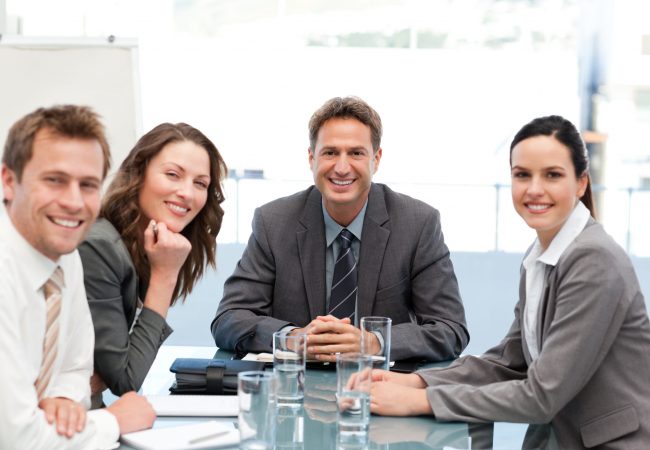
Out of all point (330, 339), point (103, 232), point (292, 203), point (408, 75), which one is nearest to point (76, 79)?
point (292, 203)

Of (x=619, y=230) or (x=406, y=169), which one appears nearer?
(x=619, y=230)

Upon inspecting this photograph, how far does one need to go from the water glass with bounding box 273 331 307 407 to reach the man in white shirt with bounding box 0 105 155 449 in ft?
1.24

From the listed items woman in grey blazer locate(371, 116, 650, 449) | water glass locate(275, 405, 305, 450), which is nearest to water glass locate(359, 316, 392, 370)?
woman in grey blazer locate(371, 116, 650, 449)

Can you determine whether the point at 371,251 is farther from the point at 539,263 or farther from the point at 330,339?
the point at 539,263

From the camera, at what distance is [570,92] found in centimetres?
884

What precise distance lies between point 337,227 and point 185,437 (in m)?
1.33

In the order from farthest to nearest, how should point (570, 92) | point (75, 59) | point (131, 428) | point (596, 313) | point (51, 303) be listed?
1. point (570, 92)
2. point (75, 59)
3. point (596, 313)
4. point (131, 428)
5. point (51, 303)

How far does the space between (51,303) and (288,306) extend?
1.30 meters

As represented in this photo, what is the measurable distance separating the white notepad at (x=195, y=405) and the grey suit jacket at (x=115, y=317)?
0.10m

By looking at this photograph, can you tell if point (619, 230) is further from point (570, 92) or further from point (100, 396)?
point (100, 396)

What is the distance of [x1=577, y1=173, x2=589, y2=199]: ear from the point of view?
2.23 m

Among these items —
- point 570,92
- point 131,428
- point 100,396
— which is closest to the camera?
point 131,428

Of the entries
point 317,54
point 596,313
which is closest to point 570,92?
point 317,54

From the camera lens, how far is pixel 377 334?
2260 millimetres
